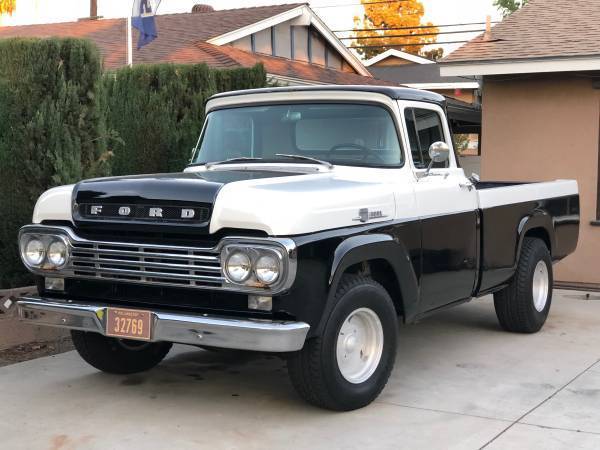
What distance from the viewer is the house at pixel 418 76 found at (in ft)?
99.2

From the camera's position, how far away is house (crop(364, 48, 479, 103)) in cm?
3023

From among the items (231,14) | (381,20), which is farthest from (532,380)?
(381,20)

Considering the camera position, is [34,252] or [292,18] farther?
[292,18]

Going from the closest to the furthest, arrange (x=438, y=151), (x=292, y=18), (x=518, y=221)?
1. (x=438, y=151)
2. (x=518, y=221)
3. (x=292, y=18)

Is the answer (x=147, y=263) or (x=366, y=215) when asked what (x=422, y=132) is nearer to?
(x=366, y=215)

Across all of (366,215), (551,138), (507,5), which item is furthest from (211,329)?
(507,5)

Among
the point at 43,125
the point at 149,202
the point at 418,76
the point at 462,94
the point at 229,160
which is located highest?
the point at 418,76

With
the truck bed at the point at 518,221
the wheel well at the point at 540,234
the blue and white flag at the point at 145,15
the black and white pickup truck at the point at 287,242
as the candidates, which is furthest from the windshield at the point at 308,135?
the blue and white flag at the point at 145,15

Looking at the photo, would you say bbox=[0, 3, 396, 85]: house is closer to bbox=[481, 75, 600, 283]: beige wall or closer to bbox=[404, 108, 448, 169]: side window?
bbox=[481, 75, 600, 283]: beige wall

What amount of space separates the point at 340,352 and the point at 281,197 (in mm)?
1099

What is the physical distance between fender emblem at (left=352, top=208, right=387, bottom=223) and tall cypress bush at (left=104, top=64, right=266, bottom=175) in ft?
14.1

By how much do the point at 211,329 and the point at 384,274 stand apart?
140 cm

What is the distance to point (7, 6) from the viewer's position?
25.3 metres

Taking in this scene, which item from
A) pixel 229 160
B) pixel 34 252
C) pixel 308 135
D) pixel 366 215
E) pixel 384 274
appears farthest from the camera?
pixel 229 160
